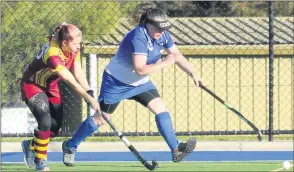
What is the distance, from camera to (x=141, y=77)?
1003 centimetres

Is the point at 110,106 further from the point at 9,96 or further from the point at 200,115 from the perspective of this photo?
the point at 200,115

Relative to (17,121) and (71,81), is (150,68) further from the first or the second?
(17,121)

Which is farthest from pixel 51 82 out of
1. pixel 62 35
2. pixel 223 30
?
pixel 223 30

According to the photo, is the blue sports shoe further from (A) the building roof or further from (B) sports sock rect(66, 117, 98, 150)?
(A) the building roof

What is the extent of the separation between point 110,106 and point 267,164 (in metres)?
1.91

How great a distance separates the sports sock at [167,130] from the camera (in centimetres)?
965

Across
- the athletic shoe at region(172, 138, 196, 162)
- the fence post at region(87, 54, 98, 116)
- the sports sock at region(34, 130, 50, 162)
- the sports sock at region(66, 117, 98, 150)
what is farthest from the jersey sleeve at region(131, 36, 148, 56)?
the fence post at region(87, 54, 98, 116)

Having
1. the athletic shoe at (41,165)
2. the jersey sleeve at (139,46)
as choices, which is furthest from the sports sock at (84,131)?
the jersey sleeve at (139,46)

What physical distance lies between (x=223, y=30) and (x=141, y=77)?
756cm

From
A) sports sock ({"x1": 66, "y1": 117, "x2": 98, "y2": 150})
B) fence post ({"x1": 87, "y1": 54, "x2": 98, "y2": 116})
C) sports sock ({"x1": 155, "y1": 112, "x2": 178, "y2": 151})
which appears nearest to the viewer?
sports sock ({"x1": 155, "y1": 112, "x2": 178, "y2": 151})

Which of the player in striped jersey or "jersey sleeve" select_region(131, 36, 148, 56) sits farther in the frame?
"jersey sleeve" select_region(131, 36, 148, 56)

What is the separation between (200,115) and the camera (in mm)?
16641

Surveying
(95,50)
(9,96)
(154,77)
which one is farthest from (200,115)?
(9,96)

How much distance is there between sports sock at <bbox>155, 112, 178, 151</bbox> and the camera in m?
9.65
